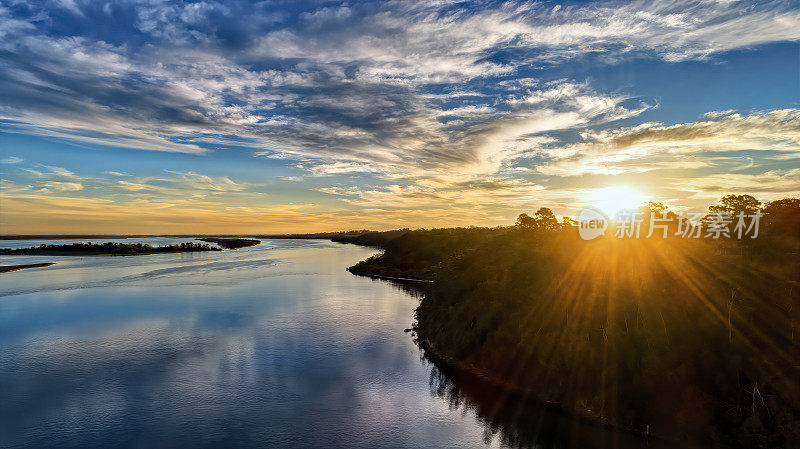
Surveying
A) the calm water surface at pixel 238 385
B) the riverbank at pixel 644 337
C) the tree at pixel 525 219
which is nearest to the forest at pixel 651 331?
the riverbank at pixel 644 337

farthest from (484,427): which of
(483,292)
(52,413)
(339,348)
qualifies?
(52,413)

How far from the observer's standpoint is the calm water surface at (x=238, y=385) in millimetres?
26047

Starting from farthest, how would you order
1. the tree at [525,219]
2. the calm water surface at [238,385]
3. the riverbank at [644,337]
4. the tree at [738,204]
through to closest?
1. the tree at [525,219]
2. the tree at [738,204]
3. the calm water surface at [238,385]
4. the riverbank at [644,337]

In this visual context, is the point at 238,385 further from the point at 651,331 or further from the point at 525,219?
the point at 525,219

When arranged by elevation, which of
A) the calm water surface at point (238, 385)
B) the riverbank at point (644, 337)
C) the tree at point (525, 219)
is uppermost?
the tree at point (525, 219)

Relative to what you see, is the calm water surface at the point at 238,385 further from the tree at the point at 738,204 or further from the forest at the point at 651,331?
the tree at the point at 738,204

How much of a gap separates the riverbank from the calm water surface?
3061mm

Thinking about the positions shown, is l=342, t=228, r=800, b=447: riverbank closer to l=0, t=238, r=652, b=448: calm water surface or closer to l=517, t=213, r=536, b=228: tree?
l=0, t=238, r=652, b=448: calm water surface

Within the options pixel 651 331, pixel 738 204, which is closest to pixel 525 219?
pixel 738 204

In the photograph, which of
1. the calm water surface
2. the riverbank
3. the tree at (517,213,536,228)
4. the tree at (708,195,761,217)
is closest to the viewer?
the riverbank

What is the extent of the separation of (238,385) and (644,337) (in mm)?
32737

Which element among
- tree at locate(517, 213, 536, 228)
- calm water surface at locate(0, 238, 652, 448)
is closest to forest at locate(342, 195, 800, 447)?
calm water surface at locate(0, 238, 652, 448)

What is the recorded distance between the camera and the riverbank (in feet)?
80.5

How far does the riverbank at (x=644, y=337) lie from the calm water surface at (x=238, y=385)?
121 inches
